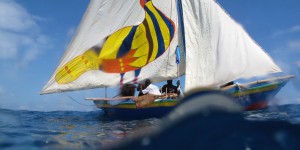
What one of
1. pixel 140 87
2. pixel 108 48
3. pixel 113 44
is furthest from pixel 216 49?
pixel 108 48

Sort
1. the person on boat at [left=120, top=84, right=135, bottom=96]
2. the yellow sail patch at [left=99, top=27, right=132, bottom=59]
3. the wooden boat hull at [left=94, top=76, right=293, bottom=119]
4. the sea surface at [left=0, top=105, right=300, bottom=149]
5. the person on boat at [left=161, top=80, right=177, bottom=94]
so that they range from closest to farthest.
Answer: the sea surface at [left=0, top=105, right=300, bottom=149]
the wooden boat hull at [left=94, top=76, right=293, bottom=119]
the person on boat at [left=161, top=80, right=177, bottom=94]
the person on boat at [left=120, top=84, right=135, bottom=96]
the yellow sail patch at [left=99, top=27, right=132, bottom=59]

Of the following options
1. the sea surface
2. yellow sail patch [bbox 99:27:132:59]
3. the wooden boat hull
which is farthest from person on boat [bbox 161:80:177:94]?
the sea surface

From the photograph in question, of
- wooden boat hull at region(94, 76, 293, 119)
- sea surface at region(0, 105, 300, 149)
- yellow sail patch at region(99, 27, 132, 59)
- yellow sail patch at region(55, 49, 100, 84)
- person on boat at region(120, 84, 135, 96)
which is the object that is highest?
yellow sail patch at region(99, 27, 132, 59)

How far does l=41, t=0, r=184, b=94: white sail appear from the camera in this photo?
554 inches

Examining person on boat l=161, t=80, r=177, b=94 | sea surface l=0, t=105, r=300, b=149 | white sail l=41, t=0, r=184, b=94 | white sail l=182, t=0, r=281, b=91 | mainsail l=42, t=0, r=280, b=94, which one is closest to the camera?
sea surface l=0, t=105, r=300, b=149

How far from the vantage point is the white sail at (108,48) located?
14070 millimetres

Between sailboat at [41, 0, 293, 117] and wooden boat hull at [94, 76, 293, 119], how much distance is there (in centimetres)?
43

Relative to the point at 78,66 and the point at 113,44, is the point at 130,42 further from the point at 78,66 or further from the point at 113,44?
the point at 78,66

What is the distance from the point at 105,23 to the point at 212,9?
517 centimetres

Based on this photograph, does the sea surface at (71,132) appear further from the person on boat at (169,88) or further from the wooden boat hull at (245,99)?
the person on boat at (169,88)

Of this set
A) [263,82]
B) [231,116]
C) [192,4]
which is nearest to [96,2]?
[192,4]

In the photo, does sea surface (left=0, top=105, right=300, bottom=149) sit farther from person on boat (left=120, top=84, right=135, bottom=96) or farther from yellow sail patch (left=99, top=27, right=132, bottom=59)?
yellow sail patch (left=99, top=27, right=132, bottom=59)

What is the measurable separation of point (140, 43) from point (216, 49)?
156 inches

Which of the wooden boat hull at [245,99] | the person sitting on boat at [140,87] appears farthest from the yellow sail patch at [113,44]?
the wooden boat hull at [245,99]
